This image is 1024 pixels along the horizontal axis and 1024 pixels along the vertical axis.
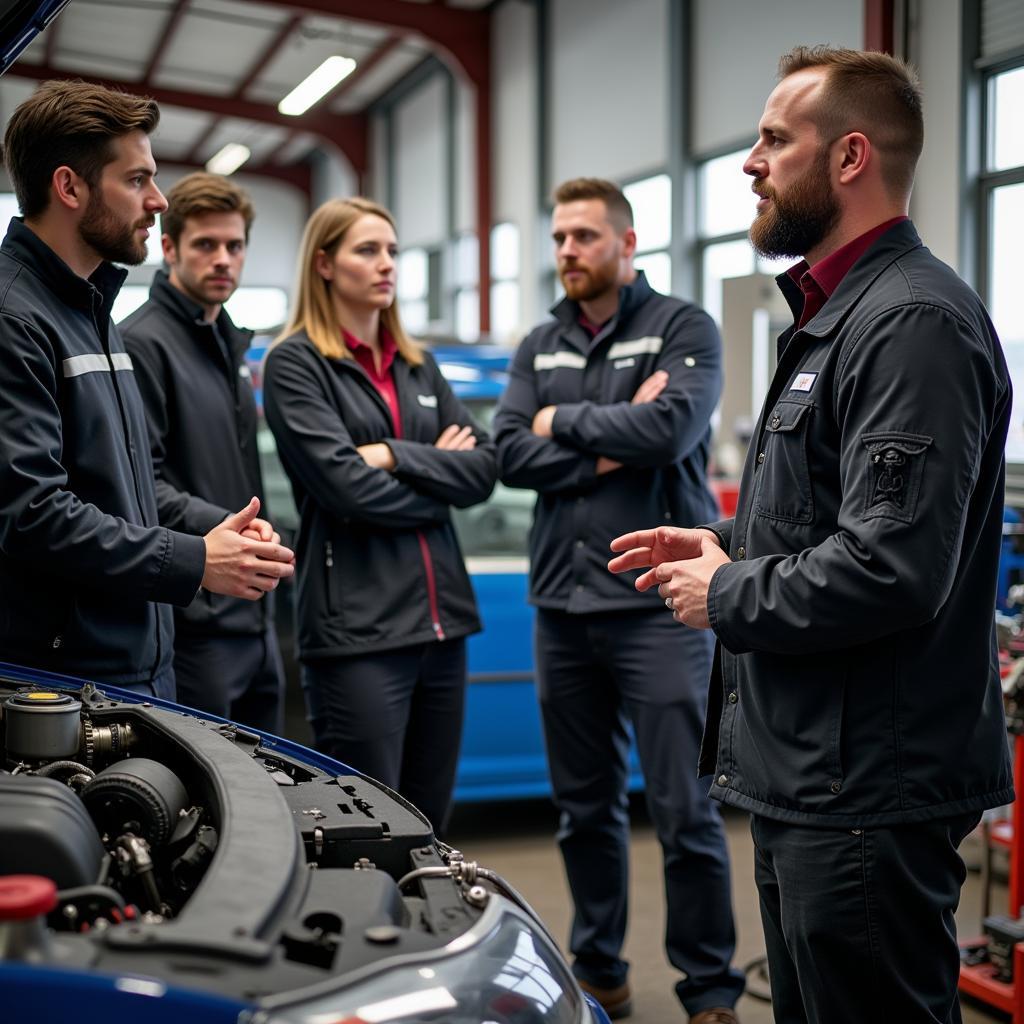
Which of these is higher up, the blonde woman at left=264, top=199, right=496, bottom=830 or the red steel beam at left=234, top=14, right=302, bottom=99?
the red steel beam at left=234, top=14, right=302, bottom=99

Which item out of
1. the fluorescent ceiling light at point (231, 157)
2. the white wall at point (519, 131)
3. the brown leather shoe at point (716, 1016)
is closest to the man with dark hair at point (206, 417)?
the brown leather shoe at point (716, 1016)

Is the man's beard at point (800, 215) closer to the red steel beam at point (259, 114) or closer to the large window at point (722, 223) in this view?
the large window at point (722, 223)

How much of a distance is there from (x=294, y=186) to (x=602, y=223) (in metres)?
16.2

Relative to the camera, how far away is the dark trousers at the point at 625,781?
8.50 ft

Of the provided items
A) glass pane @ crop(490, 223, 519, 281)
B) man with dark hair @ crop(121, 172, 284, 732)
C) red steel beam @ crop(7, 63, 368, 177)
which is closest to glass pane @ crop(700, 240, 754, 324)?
glass pane @ crop(490, 223, 519, 281)

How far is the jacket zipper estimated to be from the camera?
2691 millimetres

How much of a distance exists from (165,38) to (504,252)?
4.37m

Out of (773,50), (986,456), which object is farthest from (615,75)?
(986,456)

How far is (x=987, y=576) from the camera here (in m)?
1.63

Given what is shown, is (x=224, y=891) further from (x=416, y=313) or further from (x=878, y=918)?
(x=416, y=313)

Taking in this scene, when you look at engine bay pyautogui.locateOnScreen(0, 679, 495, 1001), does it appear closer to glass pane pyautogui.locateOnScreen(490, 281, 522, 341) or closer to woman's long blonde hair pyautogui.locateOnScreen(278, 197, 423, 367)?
woman's long blonde hair pyautogui.locateOnScreen(278, 197, 423, 367)

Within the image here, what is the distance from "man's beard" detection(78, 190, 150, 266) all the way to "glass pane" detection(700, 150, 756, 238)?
6079 mm

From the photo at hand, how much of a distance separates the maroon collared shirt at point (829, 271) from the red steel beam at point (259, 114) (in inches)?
484

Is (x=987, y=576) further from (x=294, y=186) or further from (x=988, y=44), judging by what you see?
(x=294, y=186)
